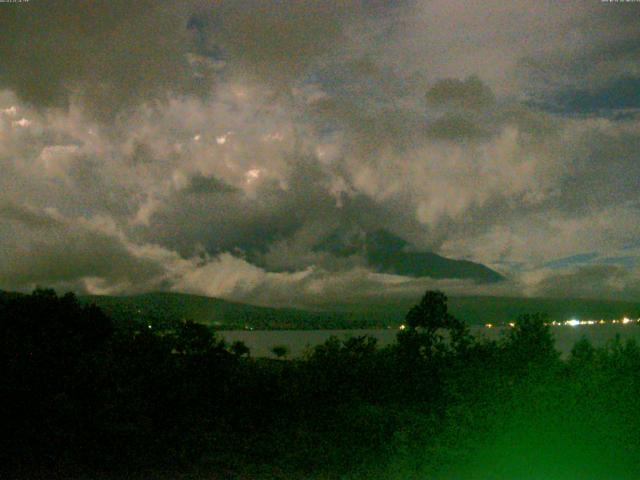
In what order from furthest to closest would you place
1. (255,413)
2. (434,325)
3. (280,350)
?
(280,350), (434,325), (255,413)

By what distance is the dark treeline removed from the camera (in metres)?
11.1

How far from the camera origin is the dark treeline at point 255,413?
11.1 m

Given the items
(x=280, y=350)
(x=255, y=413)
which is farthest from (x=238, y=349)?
(x=280, y=350)

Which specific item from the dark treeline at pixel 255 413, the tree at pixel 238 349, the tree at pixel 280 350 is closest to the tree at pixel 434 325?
the dark treeline at pixel 255 413

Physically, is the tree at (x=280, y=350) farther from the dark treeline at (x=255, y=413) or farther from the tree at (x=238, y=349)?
the tree at (x=238, y=349)

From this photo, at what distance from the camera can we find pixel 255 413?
1505 centimetres

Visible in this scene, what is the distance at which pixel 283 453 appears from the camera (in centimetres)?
1264

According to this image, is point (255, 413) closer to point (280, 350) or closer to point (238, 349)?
point (238, 349)

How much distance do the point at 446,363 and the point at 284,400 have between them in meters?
5.91

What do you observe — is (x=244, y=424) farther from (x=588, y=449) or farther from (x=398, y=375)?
(x=588, y=449)

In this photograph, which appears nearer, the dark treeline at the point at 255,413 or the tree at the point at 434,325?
the dark treeline at the point at 255,413

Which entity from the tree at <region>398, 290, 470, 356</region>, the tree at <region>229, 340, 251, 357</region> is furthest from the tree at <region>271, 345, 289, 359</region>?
the tree at <region>229, 340, 251, 357</region>

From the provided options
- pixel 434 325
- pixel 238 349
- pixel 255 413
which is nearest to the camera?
pixel 255 413

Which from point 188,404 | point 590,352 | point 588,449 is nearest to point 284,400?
point 188,404
